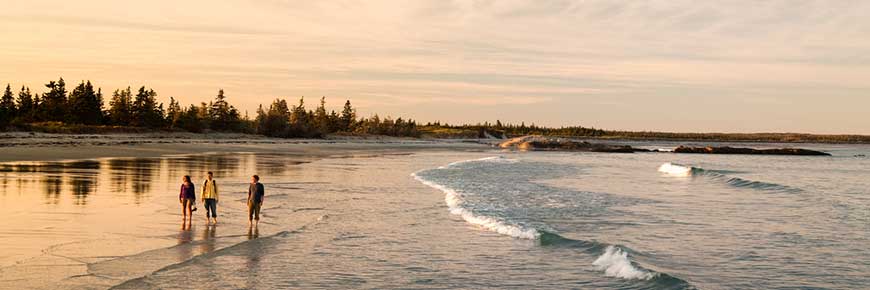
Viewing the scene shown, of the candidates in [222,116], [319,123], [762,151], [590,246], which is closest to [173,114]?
[222,116]

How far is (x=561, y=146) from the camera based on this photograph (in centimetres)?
10275

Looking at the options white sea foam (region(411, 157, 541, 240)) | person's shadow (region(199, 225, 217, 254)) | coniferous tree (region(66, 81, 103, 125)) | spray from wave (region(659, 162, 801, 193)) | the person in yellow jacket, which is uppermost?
coniferous tree (region(66, 81, 103, 125))

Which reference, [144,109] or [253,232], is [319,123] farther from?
[253,232]

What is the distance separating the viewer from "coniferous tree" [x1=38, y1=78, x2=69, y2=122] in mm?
105438

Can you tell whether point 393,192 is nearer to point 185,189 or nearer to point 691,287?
point 185,189

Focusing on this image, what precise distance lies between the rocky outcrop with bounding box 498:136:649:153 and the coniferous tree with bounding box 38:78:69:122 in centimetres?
6175

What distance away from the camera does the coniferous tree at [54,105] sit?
10544 centimetres

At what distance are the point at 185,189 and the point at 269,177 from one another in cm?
1654

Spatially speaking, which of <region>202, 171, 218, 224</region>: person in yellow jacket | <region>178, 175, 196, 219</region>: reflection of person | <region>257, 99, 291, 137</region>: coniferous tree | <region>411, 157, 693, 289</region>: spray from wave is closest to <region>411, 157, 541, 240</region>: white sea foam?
<region>411, 157, 693, 289</region>: spray from wave

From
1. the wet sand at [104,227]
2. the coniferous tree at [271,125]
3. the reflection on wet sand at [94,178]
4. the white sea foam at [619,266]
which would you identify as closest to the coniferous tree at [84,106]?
the coniferous tree at [271,125]

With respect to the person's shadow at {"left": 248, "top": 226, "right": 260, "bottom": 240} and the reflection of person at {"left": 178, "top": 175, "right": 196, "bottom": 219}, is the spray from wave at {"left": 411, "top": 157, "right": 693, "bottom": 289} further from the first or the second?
the reflection of person at {"left": 178, "top": 175, "right": 196, "bottom": 219}

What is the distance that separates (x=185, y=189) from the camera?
17.2m

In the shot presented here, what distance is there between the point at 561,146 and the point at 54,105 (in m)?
69.5

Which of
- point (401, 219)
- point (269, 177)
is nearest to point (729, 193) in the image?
point (401, 219)
